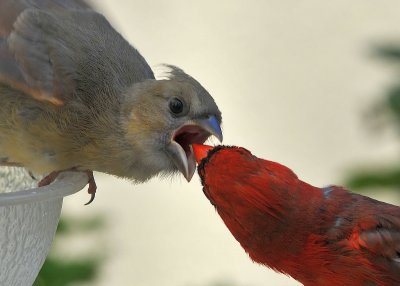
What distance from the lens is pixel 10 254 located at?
5.35 feet

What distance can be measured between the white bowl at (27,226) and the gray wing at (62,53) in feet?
1.10

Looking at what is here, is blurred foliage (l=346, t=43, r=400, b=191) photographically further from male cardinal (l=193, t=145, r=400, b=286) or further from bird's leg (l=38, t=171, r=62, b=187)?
bird's leg (l=38, t=171, r=62, b=187)

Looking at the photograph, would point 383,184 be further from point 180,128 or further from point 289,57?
point 289,57

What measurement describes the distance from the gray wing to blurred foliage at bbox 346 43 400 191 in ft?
3.82

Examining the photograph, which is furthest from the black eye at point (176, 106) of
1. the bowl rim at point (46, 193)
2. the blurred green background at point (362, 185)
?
the blurred green background at point (362, 185)

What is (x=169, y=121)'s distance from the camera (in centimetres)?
216

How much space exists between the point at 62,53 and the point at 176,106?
0.91 feet

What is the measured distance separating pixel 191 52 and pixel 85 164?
286 cm

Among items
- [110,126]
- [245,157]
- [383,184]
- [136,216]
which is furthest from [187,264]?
[245,157]

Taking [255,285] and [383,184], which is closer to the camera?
[383,184]

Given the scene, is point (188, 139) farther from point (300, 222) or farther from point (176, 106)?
point (300, 222)

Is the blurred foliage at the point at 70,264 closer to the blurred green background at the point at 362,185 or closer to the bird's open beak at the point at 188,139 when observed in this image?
the blurred green background at the point at 362,185

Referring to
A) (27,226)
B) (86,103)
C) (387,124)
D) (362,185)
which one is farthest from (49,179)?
(387,124)

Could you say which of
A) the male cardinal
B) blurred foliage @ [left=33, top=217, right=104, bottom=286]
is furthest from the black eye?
blurred foliage @ [left=33, top=217, right=104, bottom=286]
